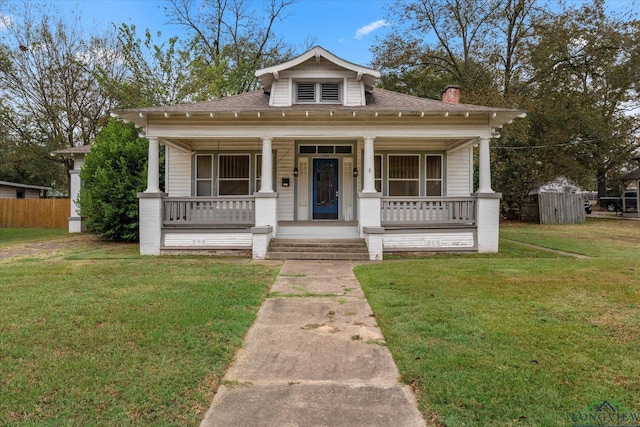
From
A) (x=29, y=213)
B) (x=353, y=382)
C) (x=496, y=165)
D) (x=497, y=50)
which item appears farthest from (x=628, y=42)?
(x=29, y=213)

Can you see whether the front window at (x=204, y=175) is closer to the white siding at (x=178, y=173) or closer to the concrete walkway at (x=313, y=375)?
the white siding at (x=178, y=173)

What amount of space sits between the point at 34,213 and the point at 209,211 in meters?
16.6

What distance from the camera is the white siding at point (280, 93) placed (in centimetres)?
1059

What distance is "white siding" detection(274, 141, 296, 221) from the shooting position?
465 inches

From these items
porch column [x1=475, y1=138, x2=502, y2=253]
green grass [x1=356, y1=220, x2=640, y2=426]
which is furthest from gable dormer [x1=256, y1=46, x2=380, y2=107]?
green grass [x1=356, y1=220, x2=640, y2=426]

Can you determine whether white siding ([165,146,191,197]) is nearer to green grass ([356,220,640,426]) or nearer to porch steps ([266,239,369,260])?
porch steps ([266,239,369,260])

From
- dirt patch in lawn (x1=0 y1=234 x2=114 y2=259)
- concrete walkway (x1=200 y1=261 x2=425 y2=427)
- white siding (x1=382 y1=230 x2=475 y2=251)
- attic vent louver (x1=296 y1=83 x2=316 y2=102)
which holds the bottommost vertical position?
concrete walkway (x1=200 y1=261 x2=425 y2=427)

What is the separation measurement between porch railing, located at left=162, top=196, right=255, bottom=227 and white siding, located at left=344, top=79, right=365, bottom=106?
12.9 ft

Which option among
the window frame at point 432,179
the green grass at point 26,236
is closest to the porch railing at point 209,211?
the window frame at point 432,179

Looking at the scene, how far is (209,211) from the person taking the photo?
10.1 m

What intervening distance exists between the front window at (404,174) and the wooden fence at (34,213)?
1825cm

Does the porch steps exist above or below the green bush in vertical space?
below

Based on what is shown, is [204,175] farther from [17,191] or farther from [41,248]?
[17,191]

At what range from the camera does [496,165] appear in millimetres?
20469
